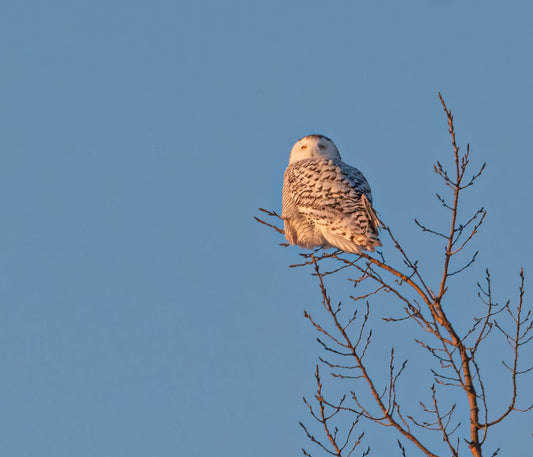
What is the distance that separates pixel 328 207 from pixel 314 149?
4.98 ft

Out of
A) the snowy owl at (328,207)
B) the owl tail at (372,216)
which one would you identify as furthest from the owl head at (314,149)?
the owl tail at (372,216)

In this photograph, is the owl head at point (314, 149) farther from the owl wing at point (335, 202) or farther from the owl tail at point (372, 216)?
the owl tail at point (372, 216)

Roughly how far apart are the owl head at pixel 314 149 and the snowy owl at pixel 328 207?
40 cm

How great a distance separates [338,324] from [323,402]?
1.46ft

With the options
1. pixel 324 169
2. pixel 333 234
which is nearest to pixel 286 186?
pixel 324 169

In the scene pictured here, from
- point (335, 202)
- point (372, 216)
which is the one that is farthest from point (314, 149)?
point (372, 216)

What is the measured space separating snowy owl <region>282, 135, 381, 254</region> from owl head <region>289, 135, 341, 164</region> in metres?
0.40

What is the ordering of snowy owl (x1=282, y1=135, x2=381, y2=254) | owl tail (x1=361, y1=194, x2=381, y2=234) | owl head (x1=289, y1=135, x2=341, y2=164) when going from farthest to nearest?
owl head (x1=289, y1=135, x2=341, y2=164), snowy owl (x1=282, y1=135, x2=381, y2=254), owl tail (x1=361, y1=194, x2=381, y2=234)

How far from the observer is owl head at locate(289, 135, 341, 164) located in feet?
25.3

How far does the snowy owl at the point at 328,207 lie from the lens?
19.8 ft

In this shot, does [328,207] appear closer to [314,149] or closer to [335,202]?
[335,202]

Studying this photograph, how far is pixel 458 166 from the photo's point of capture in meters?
3.90

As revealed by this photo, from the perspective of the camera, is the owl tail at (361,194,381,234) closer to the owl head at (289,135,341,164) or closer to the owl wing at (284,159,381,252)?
the owl wing at (284,159,381,252)

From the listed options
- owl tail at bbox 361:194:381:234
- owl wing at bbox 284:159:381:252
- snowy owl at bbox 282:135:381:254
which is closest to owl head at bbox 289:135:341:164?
snowy owl at bbox 282:135:381:254
